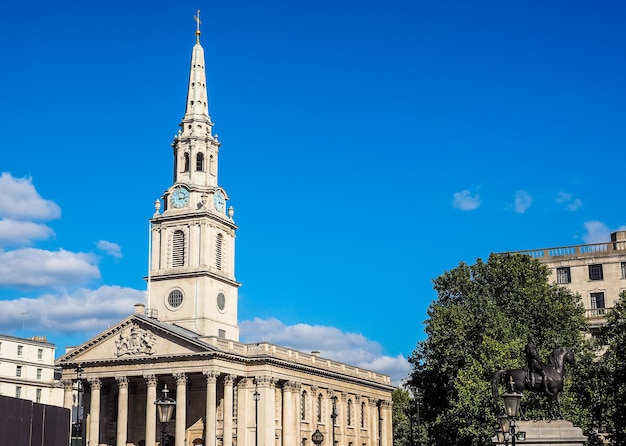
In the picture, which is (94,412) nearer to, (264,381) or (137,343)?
(137,343)

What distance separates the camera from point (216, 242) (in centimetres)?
10212

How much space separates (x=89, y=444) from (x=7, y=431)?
2517 inches

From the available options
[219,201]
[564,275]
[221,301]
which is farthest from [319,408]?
[564,275]

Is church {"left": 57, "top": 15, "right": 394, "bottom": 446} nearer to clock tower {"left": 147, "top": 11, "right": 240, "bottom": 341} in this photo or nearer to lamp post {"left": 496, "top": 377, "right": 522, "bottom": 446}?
clock tower {"left": 147, "top": 11, "right": 240, "bottom": 341}

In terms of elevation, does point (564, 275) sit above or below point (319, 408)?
above

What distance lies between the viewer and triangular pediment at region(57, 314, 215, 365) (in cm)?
8719

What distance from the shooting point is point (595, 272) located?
87.2 metres

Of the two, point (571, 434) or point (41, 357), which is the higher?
point (41, 357)

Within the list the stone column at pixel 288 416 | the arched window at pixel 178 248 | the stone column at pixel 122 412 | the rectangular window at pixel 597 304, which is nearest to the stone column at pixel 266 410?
the stone column at pixel 288 416

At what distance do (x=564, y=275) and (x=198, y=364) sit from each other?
32835 mm

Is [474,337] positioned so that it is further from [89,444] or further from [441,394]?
[89,444]

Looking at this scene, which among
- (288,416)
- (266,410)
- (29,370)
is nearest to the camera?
(266,410)

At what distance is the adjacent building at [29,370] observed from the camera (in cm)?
11031

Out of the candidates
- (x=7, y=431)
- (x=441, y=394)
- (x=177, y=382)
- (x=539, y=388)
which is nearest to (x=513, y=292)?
(x=441, y=394)
